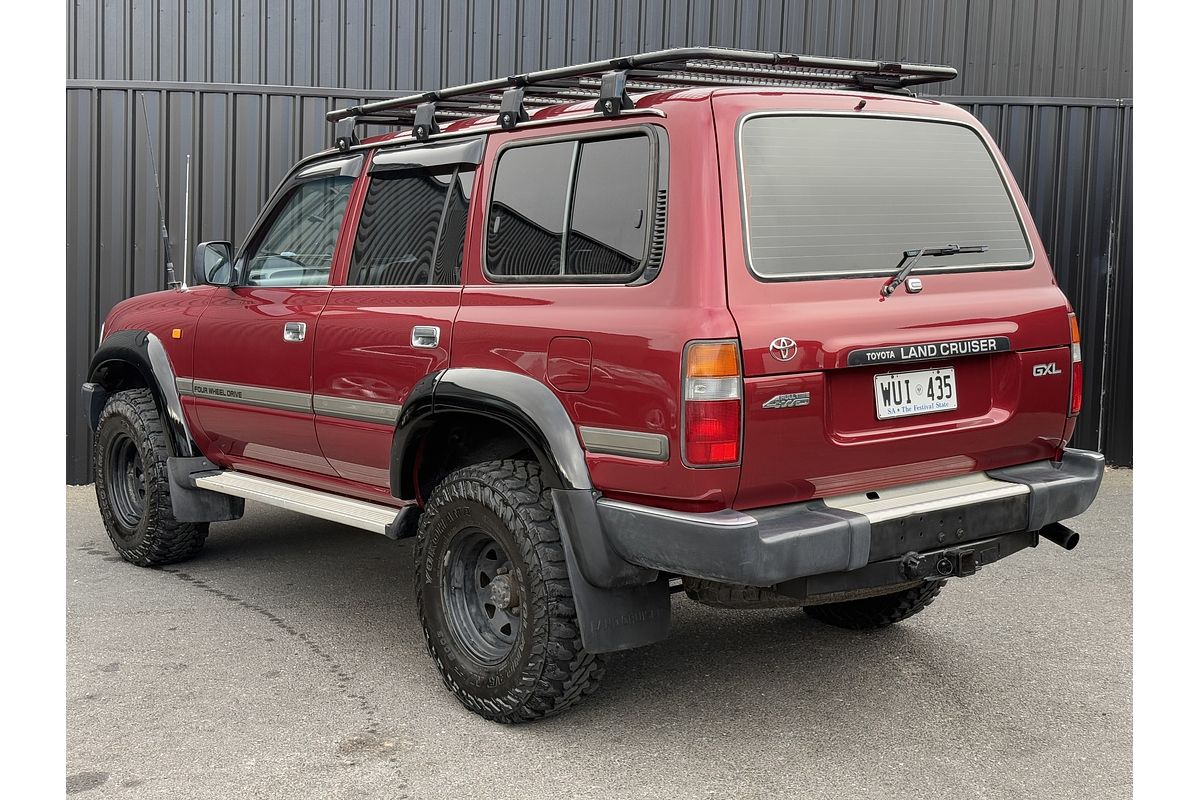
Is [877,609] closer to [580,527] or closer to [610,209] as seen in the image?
[580,527]

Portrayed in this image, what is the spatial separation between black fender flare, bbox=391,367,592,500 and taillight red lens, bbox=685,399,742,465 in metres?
0.47

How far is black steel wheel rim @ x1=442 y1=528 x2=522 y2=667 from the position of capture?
4184 millimetres

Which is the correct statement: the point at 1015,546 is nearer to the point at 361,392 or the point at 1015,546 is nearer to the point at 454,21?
the point at 361,392

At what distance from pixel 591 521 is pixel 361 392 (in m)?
1.41

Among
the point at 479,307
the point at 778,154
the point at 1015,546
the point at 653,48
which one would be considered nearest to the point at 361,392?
the point at 479,307

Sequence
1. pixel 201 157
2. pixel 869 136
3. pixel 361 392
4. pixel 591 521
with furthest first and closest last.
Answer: pixel 201 157
pixel 361 392
pixel 869 136
pixel 591 521

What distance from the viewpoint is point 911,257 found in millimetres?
3877

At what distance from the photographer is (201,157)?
8188mm

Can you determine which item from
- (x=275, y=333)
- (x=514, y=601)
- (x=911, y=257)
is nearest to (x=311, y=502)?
(x=275, y=333)

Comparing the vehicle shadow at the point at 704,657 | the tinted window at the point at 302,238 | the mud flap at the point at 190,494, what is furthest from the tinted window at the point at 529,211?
the mud flap at the point at 190,494

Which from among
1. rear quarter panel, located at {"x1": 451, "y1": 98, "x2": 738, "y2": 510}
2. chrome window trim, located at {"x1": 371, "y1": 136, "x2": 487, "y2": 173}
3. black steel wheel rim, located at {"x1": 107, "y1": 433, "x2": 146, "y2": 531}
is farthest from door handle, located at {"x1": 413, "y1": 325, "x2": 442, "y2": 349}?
black steel wheel rim, located at {"x1": 107, "y1": 433, "x2": 146, "y2": 531}

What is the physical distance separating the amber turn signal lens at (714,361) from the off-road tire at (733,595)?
73 centimetres

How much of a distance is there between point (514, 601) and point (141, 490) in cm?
307

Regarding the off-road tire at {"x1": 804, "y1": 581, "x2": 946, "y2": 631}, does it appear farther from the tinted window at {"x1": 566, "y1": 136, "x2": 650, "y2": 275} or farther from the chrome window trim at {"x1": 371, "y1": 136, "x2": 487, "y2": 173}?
the chrome window trim at {"x1": 371, "y1": 136, "x2": 487, "y2": 173}
